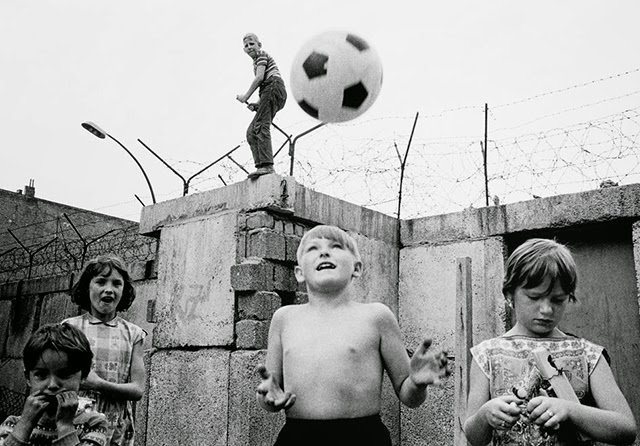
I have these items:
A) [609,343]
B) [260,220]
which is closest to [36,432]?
[260,220]

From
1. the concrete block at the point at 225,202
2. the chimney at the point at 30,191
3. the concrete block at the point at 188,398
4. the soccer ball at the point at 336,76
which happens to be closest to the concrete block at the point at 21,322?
the concrete block at the point at 225,202

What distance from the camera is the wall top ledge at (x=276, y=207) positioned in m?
5.39

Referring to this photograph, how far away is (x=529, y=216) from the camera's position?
228 inches

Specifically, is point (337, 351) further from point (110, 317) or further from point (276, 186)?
point (276, 186)

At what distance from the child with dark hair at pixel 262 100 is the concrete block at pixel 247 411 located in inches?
63.1

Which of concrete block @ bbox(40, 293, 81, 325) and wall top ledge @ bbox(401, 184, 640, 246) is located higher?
wall top ledge @ bbox(401, 184, 640, 246)

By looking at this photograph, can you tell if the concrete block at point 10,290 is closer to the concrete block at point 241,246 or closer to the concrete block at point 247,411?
the concrete block at point 241,246

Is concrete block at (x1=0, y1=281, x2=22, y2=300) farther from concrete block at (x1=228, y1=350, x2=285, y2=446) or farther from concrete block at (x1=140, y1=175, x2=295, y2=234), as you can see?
concrete block at (x1=228, y1=350, x2=285, y2=446)

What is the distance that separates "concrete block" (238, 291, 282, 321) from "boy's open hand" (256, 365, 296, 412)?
2.70m

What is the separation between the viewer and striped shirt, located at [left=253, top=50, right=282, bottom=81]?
Result: 18.7ft

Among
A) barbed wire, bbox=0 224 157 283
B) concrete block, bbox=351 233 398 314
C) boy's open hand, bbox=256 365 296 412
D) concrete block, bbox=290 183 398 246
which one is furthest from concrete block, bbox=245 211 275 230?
boy's open hand, bbox=256 365 296 412

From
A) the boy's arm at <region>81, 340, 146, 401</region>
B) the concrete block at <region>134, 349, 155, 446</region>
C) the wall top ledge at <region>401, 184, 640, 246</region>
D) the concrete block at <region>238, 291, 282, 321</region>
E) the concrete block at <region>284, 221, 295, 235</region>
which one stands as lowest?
the concrete block at <region>134, 349, 155, 446</region>

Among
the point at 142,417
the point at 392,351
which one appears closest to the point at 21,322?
the point at 142,417

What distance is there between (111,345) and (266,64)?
3.26m
